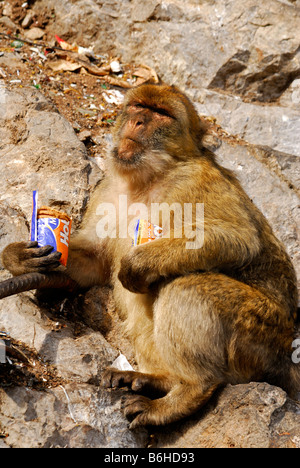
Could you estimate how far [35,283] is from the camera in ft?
12.3

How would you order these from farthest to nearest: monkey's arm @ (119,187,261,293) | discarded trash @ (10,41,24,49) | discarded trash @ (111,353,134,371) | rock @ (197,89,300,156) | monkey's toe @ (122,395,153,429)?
discarded trash @ (10,41,24,49), rock @ (197,89,300,156), discarded trash @ (111,353,134,371), monkey's arm @ (119,187,261,293), monkey's toe @ (122,395,153,429)

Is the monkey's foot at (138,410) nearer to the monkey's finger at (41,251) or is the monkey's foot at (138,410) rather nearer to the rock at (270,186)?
the monkey's finger at (41,251)

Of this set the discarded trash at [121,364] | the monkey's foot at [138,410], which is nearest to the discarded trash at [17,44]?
the discarded trash at [121,364]

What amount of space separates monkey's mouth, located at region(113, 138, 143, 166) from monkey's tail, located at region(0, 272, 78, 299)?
942 mm

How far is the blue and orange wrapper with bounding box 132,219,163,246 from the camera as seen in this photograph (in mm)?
3730

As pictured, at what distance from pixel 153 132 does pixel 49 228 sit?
99 cm

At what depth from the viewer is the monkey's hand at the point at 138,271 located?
355 cm

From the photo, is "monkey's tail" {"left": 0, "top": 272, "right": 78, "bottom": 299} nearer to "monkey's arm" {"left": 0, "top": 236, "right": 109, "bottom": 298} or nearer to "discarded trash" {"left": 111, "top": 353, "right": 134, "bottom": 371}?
"monkey's arm" {"left": 0, "top": 236, "right": 109, "bottom": 298}

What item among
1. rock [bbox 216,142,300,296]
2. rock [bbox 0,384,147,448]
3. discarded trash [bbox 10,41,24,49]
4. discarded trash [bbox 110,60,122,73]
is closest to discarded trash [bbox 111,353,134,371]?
rock [bbox 0,384,147,448]

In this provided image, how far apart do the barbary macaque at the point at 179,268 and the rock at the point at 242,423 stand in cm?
12

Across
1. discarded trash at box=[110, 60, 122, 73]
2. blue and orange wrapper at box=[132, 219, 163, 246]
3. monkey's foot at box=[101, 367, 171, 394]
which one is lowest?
monkey's foot at box=[101, 367, 171, 394]

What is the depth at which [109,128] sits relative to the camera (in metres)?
5.79

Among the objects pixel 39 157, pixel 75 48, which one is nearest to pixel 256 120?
pixel 75 48

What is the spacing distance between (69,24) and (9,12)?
2.36 feet
